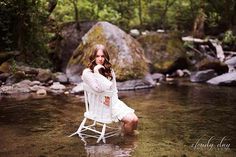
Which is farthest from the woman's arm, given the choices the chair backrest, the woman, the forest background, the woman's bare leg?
the forest background

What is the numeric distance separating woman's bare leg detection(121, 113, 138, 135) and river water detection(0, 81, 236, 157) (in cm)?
12

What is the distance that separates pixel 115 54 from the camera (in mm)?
14945

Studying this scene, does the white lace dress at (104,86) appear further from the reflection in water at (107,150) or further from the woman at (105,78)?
the reflection in water at (107,150)

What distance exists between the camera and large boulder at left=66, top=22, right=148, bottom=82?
14.7 metres

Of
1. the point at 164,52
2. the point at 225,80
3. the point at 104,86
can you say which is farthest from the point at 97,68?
the point at 164,52

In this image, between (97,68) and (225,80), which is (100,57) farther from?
(225,80)

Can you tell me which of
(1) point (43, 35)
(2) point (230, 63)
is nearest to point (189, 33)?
(2) point (230, 63)

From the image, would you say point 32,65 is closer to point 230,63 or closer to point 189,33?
point 230,63

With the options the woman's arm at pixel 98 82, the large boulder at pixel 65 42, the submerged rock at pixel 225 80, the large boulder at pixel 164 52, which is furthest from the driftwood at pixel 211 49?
the woman's arm at pixel 98 82

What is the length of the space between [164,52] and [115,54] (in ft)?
14.6

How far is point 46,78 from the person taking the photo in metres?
15.0

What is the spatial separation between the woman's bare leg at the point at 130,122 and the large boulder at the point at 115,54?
23.7 feet

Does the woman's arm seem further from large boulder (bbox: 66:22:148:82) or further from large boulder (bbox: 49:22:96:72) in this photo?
large boulder (bbox: 49:22:96:72)

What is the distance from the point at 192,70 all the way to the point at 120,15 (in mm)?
6017
